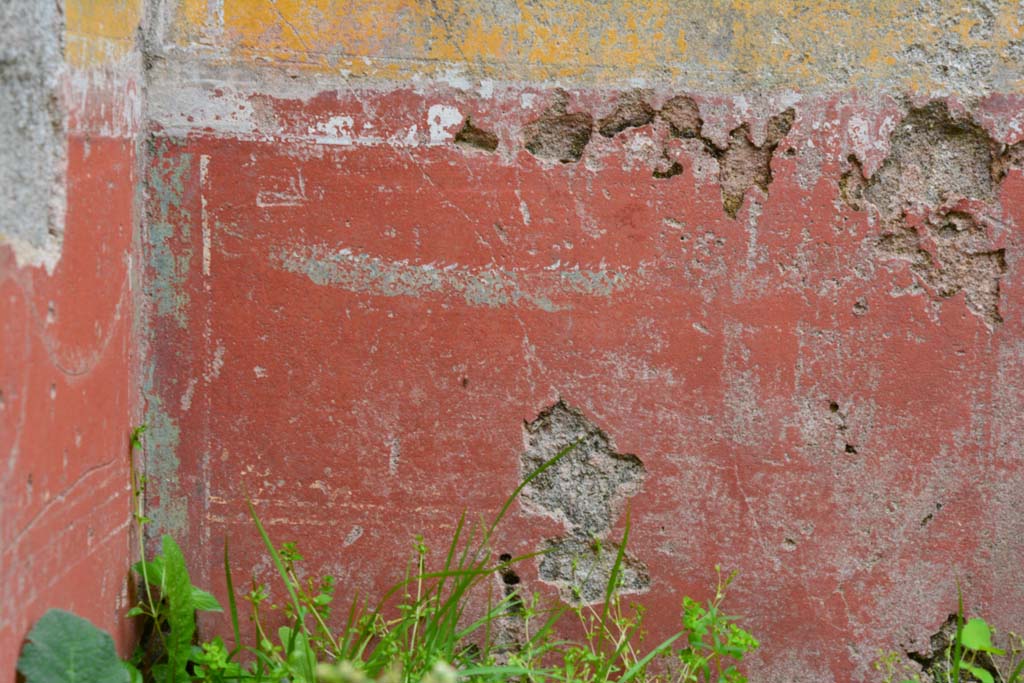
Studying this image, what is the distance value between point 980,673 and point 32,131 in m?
2.19

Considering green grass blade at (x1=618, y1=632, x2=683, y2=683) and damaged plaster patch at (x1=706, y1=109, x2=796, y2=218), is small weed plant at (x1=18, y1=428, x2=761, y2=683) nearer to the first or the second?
green grass blade at (x1=618, y1=632, x2=683, y2=683)

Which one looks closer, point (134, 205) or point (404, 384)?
point (134, 205)

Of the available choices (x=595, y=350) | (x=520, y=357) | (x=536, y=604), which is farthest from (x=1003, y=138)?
(x=536, y=604)

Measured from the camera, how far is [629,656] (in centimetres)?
225

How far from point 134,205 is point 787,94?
4.61 feet

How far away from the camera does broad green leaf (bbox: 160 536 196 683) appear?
2.01 metres

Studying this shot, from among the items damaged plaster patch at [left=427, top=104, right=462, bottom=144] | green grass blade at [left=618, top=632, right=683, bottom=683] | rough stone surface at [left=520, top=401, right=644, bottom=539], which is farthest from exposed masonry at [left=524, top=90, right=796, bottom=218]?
green grass blade at [left=618, top=632, right=683, bottom=683]

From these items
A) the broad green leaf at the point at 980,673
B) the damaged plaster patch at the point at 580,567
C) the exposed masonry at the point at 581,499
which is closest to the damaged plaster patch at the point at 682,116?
the exposed masonry at the point at 581,499

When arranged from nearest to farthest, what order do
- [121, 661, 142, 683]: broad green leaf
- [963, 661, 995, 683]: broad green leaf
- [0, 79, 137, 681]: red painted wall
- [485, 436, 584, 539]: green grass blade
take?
1. [0, 79, 137, 681]: red painted wall
2. [121, 661, 142, 683]: broad green leaf
3. [485, 436, 584, 539]: green grass blade
4. [963, 661, 995, 683]: broad green leaf

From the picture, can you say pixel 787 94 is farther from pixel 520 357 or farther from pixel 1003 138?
pixel 520 357

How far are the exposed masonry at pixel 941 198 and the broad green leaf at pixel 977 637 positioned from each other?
67 centimetres

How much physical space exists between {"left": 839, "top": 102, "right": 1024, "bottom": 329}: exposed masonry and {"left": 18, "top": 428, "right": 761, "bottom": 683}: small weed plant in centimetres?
83

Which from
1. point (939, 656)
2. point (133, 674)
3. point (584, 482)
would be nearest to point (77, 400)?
point (133, 674)

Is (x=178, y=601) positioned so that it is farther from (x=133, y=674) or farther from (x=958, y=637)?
(x=958, y=637)
